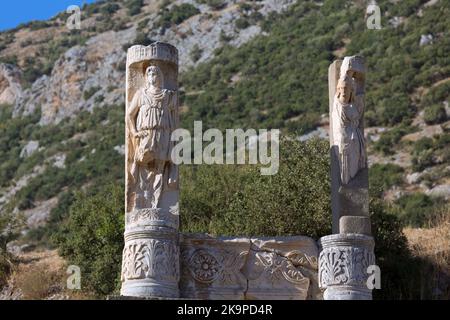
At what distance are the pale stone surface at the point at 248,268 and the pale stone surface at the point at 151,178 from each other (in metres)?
0.50

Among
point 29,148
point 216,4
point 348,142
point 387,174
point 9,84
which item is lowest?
point 348,142

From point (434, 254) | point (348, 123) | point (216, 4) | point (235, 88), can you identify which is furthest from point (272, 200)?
point (216, 4)

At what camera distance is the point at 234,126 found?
1676 inches

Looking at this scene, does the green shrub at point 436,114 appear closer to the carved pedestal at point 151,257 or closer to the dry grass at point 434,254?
the dry grass at point 434,254

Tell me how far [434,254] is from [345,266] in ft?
23.4

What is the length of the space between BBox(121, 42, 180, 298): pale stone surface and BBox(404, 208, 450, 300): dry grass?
24.4 feet

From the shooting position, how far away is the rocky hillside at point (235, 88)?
38.8 meters

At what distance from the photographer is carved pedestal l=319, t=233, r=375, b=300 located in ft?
49.2

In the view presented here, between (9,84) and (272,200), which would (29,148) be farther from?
(272,200)

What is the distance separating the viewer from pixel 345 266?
49.4 ft

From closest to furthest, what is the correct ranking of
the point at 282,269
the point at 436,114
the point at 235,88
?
the point at 282,269 < the point at 436,114 < the point at 235,88
